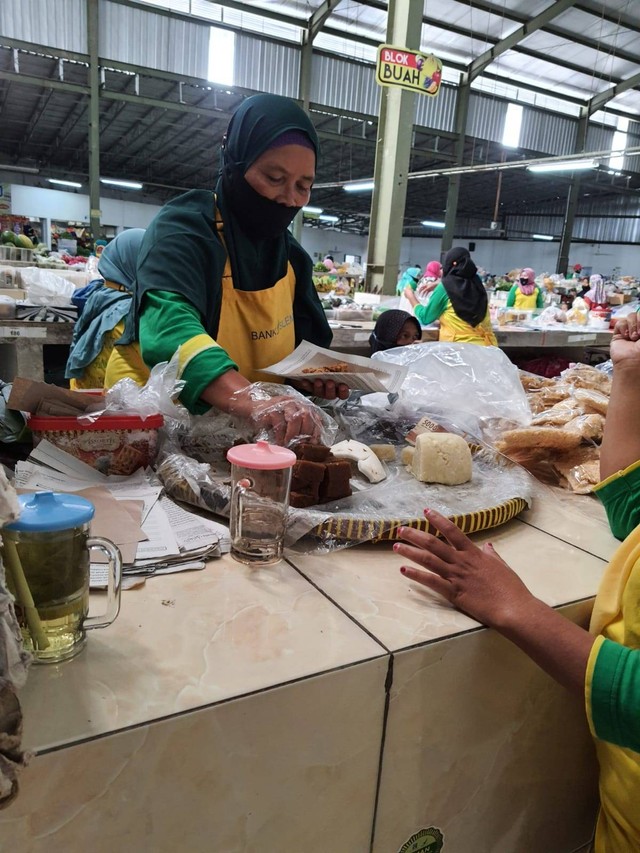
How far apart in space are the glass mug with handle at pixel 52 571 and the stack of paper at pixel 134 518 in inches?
5.3

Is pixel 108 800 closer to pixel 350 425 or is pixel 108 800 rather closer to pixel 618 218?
pixel 350 425

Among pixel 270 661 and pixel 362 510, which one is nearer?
pixel 270 661

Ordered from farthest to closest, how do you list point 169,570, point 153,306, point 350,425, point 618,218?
point 618,218, point 350,425, point 153,306, point 169,570

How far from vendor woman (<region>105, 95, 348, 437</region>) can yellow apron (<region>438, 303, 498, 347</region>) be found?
3.01 metres

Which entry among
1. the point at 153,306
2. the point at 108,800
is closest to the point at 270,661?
the point at 108,800

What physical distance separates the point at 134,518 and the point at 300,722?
46cm

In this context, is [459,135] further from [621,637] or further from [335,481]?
[621,637]

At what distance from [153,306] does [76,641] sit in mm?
851

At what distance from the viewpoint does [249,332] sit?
1.61m

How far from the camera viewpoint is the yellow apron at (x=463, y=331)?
4.45 m

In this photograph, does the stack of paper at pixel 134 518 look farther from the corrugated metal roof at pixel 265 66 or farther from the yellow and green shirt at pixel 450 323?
the corrugated metal roof at pixel 265 66

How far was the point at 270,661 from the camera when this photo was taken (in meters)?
0.73

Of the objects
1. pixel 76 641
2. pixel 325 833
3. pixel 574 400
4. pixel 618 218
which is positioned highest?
pixel 618 218

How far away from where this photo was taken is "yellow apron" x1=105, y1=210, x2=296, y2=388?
1557mm
